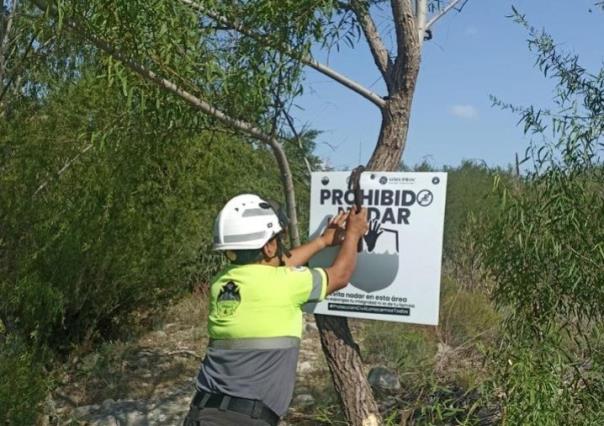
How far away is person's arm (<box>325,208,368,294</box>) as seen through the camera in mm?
4367

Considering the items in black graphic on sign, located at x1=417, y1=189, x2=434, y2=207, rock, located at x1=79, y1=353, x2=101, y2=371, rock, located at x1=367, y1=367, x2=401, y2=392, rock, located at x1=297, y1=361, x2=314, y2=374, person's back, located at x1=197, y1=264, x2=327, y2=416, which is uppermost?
black graphic on sign, located at x1=417, y1=189, x2=434, y2=207

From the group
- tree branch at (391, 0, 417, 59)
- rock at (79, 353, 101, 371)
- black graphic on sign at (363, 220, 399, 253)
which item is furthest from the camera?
rock at (79, 353, 101, 371)

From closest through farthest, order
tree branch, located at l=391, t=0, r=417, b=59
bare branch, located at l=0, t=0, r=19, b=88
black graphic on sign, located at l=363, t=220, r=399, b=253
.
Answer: black graphic on sign, located at l=363, t=220, r=399, b=253 → tree branch, located at l=391, t=0, r=417, b=59 → bare branch, located at l=0, t=0, r=19, b=88

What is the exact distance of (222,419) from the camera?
4.01m

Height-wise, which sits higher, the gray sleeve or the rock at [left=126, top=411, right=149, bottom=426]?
the gray sleeve

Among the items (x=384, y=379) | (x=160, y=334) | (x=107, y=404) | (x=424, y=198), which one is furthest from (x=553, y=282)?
(x=160, y=334)

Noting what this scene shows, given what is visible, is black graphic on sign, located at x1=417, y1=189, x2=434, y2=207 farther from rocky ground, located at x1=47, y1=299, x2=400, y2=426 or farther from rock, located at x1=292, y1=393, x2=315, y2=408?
rock, located at x1=292, y1=393, x2=315, y2=408

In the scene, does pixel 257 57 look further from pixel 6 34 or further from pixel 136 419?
pixel 136 419

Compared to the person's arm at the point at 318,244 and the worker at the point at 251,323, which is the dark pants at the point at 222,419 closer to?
the worker at the point at 251,323

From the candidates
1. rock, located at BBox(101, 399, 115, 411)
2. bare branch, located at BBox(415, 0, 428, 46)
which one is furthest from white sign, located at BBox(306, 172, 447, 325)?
rock, located at BBox(101, 399, 115, 411)

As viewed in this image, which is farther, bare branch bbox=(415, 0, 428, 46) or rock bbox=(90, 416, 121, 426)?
rock bbox=(90, 416, 121, 426)

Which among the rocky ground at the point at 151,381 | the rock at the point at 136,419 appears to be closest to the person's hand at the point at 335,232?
the rocky ground at the point at 151,381

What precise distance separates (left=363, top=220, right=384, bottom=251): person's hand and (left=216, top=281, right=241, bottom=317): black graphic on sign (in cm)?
107

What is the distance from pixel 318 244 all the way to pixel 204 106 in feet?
3.39
